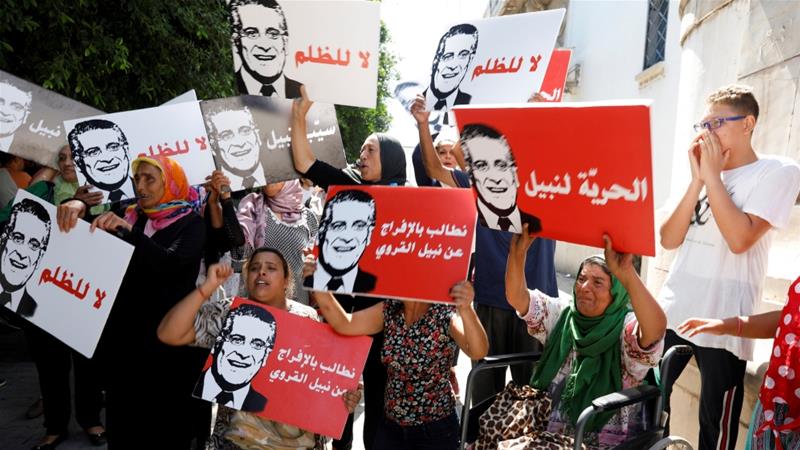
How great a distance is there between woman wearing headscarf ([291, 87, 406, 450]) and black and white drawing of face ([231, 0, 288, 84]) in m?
0.22

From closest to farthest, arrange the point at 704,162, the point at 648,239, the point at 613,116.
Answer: the point at 613,116 < the point at 648,239 < the point at 704,162

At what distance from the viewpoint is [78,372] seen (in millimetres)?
4164

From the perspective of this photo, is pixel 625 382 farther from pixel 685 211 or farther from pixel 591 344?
pixel 685 211

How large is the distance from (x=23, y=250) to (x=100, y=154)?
0.65 meters

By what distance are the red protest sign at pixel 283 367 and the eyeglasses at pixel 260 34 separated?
155 centimetres

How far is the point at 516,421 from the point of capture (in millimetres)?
2781

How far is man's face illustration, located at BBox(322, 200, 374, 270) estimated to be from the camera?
2.79 metres

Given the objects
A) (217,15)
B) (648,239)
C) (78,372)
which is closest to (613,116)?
(648,239)

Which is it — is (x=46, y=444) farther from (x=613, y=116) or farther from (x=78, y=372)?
(x=613, y=116)

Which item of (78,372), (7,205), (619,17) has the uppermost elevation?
(619,17)

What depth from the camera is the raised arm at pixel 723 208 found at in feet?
8.93

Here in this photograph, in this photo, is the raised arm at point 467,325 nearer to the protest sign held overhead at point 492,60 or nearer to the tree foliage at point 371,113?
the protest sign held overhead at point 492,60

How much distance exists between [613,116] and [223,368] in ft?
6.02

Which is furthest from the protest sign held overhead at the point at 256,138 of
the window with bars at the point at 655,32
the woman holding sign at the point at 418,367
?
the window with bars at the point at 655,32
